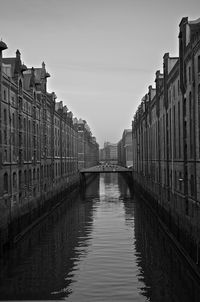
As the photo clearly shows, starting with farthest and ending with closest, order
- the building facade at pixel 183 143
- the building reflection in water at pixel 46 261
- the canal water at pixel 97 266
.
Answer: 1. the building facade at pixel 183 143
2. the building reflection in water at pixel 46 261
3. the canal water at pixel 97 266

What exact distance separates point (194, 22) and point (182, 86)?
5.02 meters

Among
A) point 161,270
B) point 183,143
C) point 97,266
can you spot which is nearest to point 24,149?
point 183,143

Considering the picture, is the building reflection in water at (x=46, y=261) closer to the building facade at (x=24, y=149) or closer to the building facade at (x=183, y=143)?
the building facade at (x=24, y=149)

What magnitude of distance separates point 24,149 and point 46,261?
17.7m

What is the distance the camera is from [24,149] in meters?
41.2

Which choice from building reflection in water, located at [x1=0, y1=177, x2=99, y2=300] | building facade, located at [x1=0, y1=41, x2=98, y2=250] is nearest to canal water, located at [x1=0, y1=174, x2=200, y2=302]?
building reflection in water, located at [x1=0, y1=177, x2=99, y2=300]

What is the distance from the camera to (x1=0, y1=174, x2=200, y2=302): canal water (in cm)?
1962

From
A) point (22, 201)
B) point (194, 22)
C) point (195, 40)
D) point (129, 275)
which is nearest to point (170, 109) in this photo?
point (194, 22)

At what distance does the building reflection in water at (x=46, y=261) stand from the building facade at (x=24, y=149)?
1859 mm

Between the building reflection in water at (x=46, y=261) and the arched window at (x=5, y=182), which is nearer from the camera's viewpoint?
the building reflection in water at (x=46, y=261)

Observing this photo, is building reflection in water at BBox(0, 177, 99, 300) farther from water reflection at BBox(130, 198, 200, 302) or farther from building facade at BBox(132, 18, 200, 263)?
building facade at BBox(132, 18, 200, 263)

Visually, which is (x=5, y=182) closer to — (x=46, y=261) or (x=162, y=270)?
(x=46, y=261)

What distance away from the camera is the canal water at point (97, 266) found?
19616 mm

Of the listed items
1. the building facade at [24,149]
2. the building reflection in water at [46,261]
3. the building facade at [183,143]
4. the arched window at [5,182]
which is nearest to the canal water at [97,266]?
the building reflection in water at [46,261]
